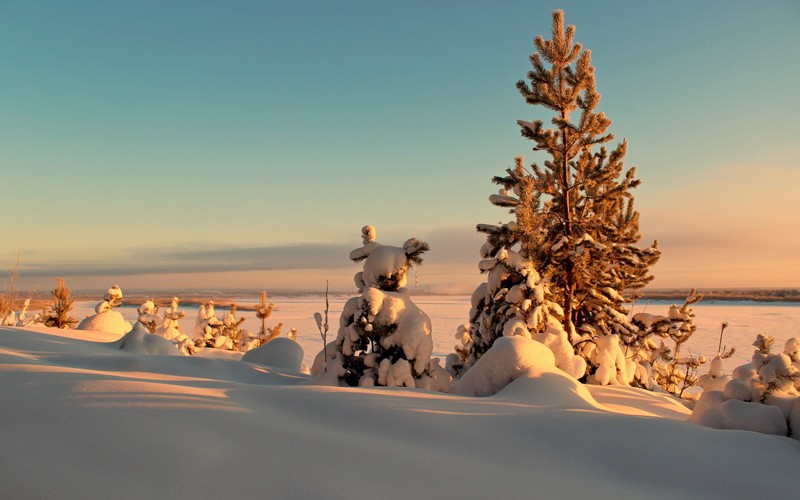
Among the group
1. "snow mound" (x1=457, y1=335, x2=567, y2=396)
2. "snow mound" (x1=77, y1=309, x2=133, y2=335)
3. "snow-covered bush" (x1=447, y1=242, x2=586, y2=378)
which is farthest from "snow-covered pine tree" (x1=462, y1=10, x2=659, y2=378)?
"snow mound" (x1=77, y1=309, x2=133, y2=335)

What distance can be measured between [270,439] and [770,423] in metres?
5.09

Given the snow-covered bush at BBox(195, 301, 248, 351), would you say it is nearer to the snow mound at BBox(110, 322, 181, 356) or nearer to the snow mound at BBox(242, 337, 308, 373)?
the snow mound at BBox(110, 322, 181, 356)

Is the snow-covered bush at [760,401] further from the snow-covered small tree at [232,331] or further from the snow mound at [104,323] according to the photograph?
the snow-covered small tree at [232,331]

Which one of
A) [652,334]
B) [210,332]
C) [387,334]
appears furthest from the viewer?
[210,332]

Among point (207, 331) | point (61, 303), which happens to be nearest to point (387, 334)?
point (61, 303)

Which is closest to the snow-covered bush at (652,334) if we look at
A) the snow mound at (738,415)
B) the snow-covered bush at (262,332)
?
the snow mound at (738,415)

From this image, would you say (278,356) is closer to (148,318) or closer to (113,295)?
(113,295)

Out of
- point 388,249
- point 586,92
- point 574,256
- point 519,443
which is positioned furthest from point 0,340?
point 586,92

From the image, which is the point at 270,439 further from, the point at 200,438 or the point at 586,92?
the point at 586,92

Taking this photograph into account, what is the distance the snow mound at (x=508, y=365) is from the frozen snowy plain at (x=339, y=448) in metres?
1.58

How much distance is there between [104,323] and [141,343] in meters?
7.03

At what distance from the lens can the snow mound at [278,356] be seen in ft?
37.1

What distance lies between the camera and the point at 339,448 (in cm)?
348

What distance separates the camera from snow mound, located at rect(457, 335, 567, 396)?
661 centimetres
